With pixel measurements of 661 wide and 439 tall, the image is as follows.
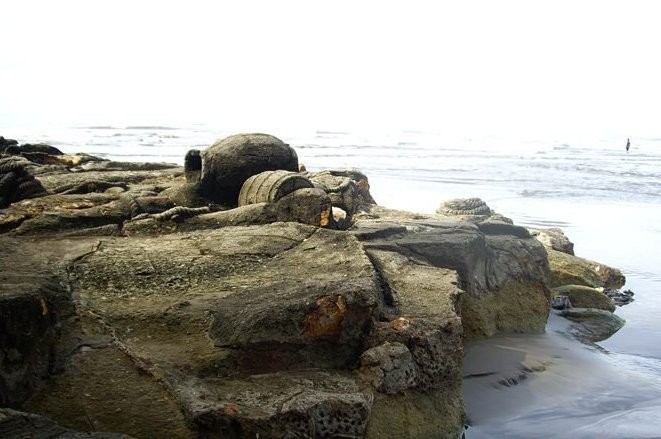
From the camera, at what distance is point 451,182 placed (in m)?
22.0

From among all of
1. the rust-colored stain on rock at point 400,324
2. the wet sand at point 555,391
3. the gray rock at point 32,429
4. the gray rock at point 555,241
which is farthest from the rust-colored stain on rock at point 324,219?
the gray rock at point 555,241

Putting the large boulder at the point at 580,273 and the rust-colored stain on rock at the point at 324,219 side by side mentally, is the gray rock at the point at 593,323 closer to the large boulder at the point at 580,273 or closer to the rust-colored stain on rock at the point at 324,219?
the large boulder at the point at 580,273

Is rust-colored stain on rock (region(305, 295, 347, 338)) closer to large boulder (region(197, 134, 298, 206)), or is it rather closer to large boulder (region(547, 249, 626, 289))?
large boulder (region(197, 134, 298, 206))

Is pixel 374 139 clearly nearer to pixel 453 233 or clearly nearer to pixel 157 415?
pixel 453 233

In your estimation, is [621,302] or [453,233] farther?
[621,302]

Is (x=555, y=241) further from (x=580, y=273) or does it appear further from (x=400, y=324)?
(x=400, y=324)

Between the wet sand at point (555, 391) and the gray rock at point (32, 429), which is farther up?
the gray rock at point (32, 429)

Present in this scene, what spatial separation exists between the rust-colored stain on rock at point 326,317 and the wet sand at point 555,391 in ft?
4.42

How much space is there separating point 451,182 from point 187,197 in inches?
624

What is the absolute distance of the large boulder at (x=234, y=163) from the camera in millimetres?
7195

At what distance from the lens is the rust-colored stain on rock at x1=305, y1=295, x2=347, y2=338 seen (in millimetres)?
3891

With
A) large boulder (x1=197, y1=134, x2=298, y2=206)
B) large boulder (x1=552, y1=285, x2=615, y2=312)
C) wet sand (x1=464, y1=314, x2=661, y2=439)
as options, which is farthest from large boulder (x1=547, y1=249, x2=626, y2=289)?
large boulder (x1=197, y1=134, x2=298, y2=206)

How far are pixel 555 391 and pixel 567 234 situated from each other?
8.65 m

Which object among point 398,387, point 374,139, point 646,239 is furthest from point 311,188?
point 374,139
